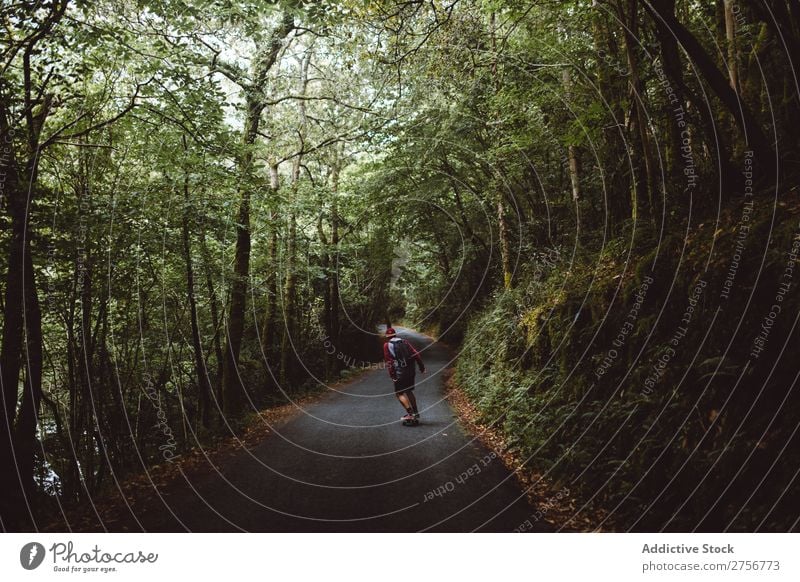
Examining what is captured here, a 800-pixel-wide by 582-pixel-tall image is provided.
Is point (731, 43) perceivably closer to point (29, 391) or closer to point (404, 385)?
point (404, 385)

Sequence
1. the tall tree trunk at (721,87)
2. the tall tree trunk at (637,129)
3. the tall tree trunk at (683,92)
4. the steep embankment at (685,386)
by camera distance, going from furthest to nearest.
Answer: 1. the tall tree trunk at (637,129)
2. the tall tree trunk at (683,92)
3. the tall tree trunk at (721,87)
4. the steep embankment at (685,386)

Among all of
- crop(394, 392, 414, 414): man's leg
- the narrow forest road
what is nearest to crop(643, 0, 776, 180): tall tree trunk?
the narrow forest road

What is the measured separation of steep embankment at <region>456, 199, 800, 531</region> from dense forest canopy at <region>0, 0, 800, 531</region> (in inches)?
0.9

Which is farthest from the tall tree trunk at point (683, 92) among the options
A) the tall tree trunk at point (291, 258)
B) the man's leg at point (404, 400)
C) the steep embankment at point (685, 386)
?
the tall tree trunk at point (291, 258)

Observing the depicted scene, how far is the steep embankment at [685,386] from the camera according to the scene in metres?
3.04

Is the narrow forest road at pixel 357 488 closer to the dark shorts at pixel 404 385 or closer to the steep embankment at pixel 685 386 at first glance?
the dark shorts at pixel 404 385

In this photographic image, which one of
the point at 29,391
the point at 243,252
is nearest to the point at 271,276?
the point at 243,252

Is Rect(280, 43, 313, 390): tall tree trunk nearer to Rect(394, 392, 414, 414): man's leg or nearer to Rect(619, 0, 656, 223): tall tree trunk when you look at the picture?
Rect(394, 392, 414, 414): man's leg

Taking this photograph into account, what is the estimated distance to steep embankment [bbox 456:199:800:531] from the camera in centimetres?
304

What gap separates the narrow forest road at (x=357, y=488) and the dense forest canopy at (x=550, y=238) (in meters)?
0.99

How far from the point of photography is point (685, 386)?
387 cm

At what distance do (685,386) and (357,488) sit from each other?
3.93m
